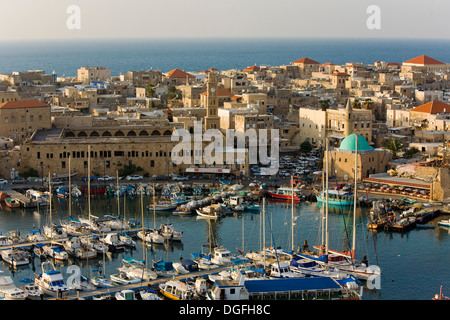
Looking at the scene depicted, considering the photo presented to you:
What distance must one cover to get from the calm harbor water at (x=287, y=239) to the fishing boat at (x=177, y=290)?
2.78 metres

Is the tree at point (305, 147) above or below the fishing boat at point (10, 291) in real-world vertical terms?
above

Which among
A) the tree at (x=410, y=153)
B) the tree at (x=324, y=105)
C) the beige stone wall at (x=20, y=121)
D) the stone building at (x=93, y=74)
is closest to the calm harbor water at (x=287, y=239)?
the beige stone wall at (x=20, y=121)

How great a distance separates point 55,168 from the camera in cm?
3059

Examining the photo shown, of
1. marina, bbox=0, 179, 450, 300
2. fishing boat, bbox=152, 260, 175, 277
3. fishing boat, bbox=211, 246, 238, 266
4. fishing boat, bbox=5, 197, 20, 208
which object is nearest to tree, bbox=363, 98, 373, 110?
marina, bbox=0, 179, 450, 300

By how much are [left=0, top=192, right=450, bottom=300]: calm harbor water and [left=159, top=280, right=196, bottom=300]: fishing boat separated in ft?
9.13

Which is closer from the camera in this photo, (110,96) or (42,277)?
(42,277)

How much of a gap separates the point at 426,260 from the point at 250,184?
1021 centimetres

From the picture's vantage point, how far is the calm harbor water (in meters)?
18.2

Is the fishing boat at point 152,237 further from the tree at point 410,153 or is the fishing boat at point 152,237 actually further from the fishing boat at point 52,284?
the tree at point 410,153

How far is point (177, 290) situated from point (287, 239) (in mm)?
6097

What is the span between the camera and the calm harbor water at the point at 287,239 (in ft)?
59.9

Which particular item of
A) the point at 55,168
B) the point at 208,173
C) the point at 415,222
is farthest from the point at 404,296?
the point at 55,168

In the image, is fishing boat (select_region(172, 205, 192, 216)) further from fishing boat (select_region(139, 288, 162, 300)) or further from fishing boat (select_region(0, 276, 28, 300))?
fishing boat (select_region(0, 276, 28, 300))

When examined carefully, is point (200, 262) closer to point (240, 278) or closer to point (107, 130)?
point (240, 278)
